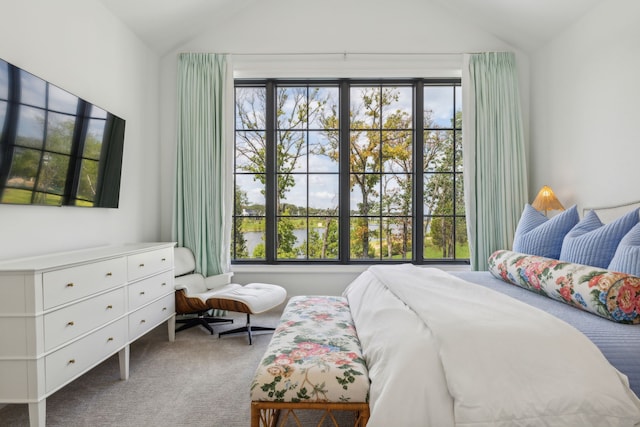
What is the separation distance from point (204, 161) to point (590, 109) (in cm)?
340

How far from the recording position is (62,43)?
103 inches

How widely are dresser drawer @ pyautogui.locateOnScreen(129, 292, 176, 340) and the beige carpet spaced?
0.24m

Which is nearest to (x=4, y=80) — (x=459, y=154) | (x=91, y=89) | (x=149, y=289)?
(x=91, y=89)

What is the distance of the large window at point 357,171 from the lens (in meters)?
4.24

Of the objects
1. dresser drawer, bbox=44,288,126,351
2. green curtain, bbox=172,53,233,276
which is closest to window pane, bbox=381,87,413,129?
green curtain, bbox=172,53,233,276

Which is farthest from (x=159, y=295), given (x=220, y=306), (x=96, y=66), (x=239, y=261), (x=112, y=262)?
(x=96, y=66)

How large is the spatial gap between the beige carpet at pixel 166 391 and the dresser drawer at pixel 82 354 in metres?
0.24

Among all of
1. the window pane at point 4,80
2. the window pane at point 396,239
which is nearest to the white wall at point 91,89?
the window pane at point 4,80

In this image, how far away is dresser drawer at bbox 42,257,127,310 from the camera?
5.93 ft

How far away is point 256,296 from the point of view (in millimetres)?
3170

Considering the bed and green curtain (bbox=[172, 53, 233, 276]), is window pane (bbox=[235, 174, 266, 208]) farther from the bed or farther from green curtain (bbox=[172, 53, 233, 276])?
the bed

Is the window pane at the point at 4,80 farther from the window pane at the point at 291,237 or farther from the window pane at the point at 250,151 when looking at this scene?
the window pane at the point at 291,237

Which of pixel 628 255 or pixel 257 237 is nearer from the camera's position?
pixel 628 255

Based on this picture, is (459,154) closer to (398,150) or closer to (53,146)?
(398,150)
